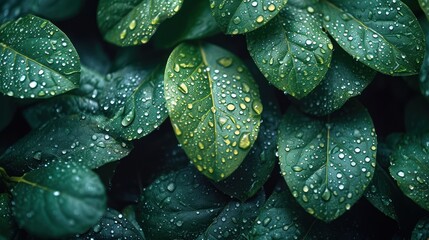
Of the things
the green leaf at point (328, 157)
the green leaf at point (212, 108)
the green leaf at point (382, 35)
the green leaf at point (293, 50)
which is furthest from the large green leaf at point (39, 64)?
the green leaf at point (382, 35)

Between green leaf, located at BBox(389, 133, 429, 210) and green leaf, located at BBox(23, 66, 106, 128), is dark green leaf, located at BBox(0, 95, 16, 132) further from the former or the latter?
green leaf, located at BBox(389, 133, 429, 210)

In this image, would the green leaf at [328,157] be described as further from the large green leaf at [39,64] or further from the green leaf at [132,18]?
the large green leaf at [39,64]

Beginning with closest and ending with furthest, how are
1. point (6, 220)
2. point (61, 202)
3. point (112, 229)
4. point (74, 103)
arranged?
1. point (61, 202)
2. point (6, 220)
3. point (112, 229)
4. point (74, 103)

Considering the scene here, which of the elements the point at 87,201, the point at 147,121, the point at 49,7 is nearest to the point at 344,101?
the point at 147,121

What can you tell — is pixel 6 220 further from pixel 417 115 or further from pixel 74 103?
pixel 417 115

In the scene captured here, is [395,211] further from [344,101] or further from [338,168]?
[344,101]

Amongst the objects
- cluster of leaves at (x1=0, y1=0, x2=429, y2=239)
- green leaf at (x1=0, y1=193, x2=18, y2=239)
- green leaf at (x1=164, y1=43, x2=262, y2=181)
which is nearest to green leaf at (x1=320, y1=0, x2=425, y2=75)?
cluster of leaves at (x1=0, y1=0, x2=429, y2=239)

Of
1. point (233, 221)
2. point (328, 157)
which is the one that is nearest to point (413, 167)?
point (328, 157)
